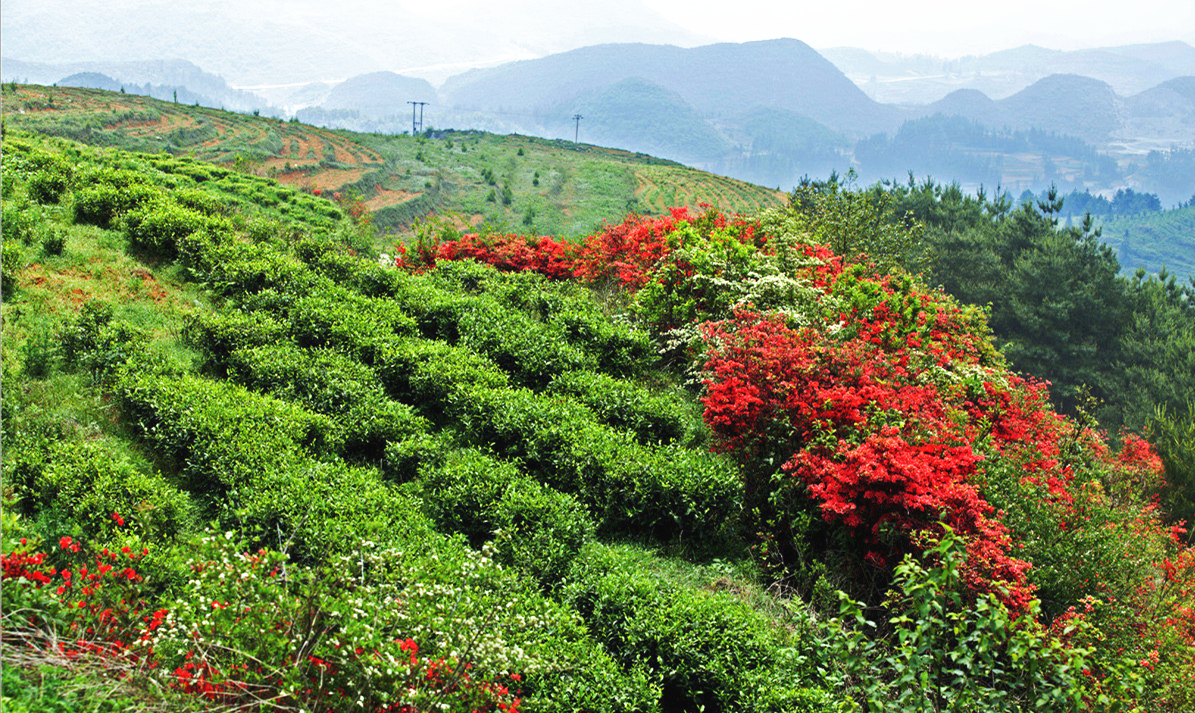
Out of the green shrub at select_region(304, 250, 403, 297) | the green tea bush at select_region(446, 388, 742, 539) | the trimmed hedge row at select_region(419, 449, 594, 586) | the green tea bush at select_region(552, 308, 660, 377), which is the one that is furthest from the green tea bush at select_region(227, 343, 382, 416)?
the green tea bush at select_region(552, 308, 660, 377)

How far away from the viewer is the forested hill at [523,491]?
4184 mm

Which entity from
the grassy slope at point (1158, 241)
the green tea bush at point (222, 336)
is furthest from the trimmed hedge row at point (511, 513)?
the grassy slope at point (1158, 241)

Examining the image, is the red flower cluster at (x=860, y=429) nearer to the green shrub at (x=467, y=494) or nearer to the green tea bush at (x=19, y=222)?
the green shrub at (x=467, y=494)

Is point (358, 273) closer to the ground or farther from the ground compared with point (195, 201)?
closer to the ground

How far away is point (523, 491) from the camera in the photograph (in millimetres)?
6809

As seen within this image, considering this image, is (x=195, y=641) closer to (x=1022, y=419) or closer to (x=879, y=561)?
(x=879, y=561)

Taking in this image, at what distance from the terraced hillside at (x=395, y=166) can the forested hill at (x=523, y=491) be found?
19.6 metres

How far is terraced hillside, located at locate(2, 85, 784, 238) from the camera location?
35.7 m

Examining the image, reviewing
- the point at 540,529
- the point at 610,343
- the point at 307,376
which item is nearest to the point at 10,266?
the point at 307,376

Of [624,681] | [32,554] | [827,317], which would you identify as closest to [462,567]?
[624,681]

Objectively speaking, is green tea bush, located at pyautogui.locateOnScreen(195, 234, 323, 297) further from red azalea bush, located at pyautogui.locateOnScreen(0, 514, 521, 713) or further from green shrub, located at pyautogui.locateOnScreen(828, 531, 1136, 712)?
green shrub, located at pyautogui.locateOnScreen(828, 531, 1136, 712)

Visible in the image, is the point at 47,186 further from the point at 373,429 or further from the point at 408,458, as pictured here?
the point at 408,458

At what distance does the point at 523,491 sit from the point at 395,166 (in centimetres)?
4427

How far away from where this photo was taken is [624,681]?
496 centimetres
